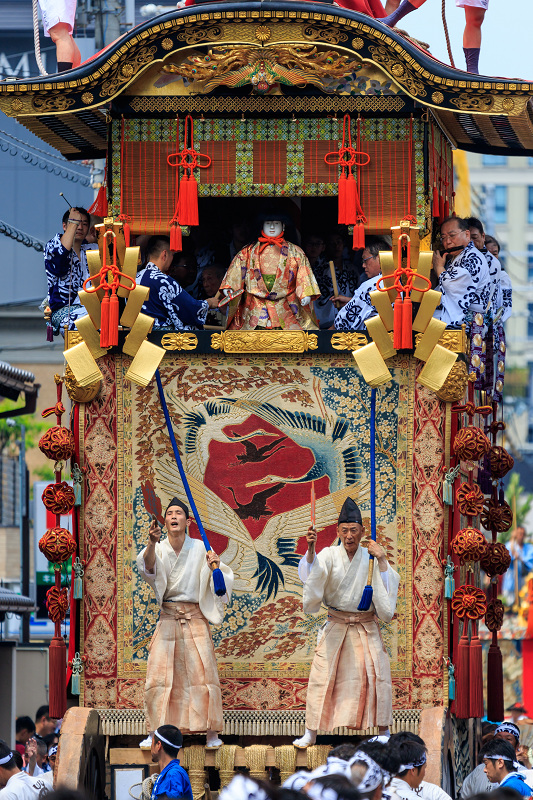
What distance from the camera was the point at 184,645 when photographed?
13492 millimetres

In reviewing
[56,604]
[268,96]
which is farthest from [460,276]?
[56,604]

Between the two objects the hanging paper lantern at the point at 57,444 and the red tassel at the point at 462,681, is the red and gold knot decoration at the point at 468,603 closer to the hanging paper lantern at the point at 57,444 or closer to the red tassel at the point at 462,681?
the red tassel at the point at 462,681

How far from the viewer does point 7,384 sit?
76.6 ft

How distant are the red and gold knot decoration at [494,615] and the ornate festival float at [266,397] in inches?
72.7

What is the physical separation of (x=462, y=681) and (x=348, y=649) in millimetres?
983

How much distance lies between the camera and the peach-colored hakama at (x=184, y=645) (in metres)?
13.3

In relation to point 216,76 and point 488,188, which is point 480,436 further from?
point 488,188

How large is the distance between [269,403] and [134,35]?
325cm

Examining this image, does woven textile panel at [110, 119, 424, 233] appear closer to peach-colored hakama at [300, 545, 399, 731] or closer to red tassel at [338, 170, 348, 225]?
red tassel at [338, 170, 348, 225]

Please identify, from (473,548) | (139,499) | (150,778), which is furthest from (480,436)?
(150,778)

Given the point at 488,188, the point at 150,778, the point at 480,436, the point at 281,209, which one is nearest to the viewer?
the point at 150,778

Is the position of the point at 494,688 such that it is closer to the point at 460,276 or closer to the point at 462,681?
the point at 462,681

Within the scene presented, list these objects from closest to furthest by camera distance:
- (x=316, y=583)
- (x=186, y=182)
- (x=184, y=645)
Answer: (x=316, y=583) < (x=184, y=645) < (x=186, y=182)

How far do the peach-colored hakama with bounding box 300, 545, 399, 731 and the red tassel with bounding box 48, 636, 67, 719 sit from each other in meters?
2.00
